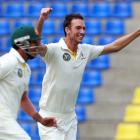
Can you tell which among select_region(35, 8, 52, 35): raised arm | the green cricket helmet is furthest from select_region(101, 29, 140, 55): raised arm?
the green cricket helmet

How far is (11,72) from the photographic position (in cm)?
623

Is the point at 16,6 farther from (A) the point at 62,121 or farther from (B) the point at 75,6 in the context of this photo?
(A) the point at 62,121

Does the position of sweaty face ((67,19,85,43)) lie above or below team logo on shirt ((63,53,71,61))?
above

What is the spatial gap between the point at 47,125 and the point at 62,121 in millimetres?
562

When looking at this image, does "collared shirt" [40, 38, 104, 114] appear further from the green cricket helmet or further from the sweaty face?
the green cricket helmet

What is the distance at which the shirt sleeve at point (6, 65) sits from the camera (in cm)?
619

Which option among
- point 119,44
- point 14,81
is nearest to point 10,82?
point 14,81

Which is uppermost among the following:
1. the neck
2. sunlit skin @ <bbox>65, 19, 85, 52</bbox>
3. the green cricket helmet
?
the green cricket helmet

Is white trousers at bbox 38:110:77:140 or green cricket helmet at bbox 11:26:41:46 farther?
white trousers at bbox 38:110:77:140

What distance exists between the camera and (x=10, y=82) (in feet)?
20.5

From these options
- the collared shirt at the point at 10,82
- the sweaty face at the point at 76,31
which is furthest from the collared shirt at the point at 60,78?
the collared shirt at the point at 10,82

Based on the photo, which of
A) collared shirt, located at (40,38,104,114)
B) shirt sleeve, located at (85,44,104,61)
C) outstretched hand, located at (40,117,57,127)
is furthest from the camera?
shirt sleeve, located at (85,44,104,61)

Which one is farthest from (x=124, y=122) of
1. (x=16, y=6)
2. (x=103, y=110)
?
(x=16, y=6)

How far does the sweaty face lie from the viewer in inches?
287
